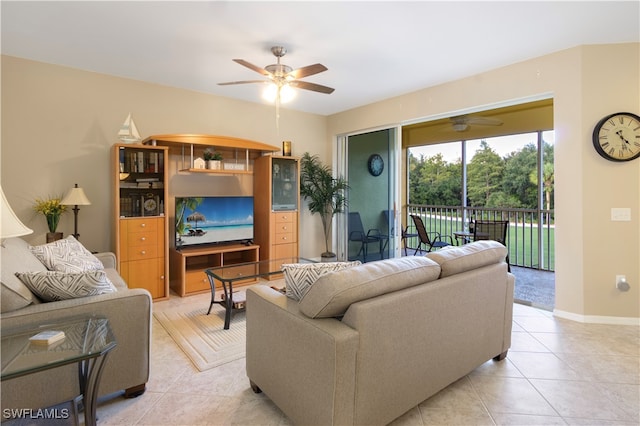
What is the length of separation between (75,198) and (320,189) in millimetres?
3236

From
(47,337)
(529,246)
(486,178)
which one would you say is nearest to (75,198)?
(47,337)

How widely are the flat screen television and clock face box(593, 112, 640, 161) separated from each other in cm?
391

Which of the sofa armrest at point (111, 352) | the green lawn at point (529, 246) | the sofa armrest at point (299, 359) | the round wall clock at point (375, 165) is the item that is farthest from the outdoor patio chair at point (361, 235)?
the sofa armrest at point (111, 352)

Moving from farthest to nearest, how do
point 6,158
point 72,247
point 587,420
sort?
point 6,158, point 72,247, point 587,420

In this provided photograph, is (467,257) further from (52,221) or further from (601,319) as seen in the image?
(52,221)

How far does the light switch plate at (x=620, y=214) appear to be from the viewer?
309 centimetres

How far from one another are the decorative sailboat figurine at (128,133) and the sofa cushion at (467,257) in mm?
3376

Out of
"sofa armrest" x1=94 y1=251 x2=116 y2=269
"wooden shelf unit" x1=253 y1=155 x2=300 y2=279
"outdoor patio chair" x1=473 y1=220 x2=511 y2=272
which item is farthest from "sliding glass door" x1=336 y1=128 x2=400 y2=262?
"sofa armrest" x1=94 y1=251 x2=116 y2=269

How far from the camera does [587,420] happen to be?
1.82m

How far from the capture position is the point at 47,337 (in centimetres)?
143

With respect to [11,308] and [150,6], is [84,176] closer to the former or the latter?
[150,6]

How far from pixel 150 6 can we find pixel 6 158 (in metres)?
2.30

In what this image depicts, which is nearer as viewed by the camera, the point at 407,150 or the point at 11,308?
the point at 11,308

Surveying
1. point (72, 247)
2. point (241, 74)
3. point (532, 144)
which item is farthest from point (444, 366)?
point (532, 144)
